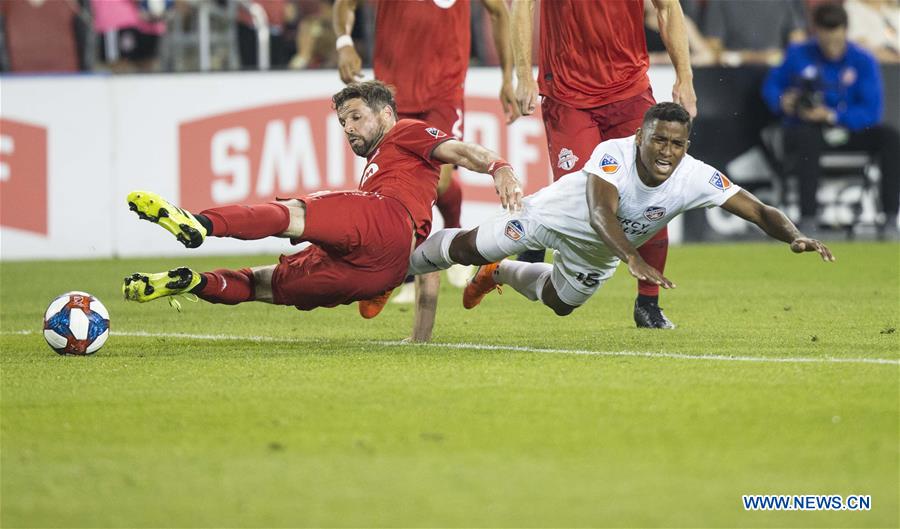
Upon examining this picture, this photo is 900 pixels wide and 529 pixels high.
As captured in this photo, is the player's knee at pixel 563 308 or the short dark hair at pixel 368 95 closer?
the short dark hair at pixel 368 95

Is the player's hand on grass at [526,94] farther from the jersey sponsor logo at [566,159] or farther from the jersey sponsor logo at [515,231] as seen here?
the jersey sponsor logo at [515,231]

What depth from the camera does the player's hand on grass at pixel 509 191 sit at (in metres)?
6.62

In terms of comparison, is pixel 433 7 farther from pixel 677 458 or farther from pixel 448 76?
pixel 677 458

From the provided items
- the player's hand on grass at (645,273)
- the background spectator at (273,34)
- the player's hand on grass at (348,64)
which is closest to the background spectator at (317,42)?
the background spectator at (273,34)

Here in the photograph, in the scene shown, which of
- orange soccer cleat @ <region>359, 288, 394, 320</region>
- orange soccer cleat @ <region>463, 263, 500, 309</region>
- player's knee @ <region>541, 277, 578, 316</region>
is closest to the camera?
orange soccer cleat @ <region>359, 288, 394, 320</region>

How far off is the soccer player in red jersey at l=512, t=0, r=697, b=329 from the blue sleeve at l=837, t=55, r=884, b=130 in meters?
6.66

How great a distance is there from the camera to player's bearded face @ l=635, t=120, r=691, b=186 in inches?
268

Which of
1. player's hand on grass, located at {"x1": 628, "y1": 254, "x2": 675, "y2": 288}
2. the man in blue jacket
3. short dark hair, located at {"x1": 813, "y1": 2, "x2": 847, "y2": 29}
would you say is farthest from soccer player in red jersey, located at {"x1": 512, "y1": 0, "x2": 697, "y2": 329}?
the man in blue jacket

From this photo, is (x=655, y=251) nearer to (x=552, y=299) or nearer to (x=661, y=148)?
(x=552, y=299)

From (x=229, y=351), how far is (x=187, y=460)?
108 inches

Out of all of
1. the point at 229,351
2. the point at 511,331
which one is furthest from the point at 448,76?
the point at 229,351

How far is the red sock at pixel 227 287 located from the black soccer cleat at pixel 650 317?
7.53ft

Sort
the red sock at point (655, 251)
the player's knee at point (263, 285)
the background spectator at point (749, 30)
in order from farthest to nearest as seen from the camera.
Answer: the background spectator at point (749, 30) < the red sock at point (655, 251) < the player's knee at point (263, 285)

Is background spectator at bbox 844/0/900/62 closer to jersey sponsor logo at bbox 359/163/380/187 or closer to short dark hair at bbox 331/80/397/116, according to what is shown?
short dark hair at bbox 331/80/397/116
